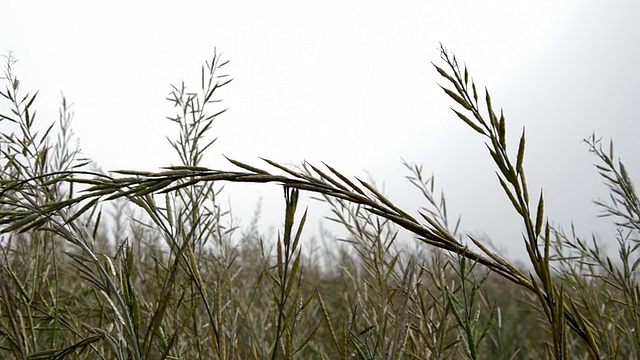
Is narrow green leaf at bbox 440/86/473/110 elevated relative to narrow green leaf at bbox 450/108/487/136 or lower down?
elevated

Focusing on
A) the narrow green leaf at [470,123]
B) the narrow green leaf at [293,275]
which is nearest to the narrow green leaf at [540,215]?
the narrow green leaf at [470,123]

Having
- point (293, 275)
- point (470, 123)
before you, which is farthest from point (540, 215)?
point (293, 275)

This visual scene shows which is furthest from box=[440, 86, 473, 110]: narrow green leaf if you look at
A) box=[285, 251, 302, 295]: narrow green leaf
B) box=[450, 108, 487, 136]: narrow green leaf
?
box=[285, 251, 302, 295]: narrow green leaf

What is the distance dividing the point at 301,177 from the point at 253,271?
325 cm

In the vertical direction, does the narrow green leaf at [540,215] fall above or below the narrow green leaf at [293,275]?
above

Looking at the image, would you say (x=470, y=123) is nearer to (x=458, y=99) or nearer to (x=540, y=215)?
(x=458, y=99)

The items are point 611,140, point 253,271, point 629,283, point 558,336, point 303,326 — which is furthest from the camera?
point 253,271

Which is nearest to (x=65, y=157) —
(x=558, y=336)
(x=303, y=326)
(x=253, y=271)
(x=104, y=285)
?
(x=104, y=285)

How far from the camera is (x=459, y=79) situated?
101 centimetres

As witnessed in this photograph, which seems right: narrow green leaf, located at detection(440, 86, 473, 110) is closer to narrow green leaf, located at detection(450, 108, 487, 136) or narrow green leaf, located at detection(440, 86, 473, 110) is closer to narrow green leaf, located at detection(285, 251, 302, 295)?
narrow green leaf, located at detection(450, 108, 487, 136)

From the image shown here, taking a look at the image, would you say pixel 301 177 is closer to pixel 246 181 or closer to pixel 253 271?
pixel 246 181

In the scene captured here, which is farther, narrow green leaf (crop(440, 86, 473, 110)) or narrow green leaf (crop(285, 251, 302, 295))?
narrow green leaf (crop(440, 86, 473, 110))

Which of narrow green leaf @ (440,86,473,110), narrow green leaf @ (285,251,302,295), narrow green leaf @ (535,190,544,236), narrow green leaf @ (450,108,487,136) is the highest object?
narrow green leaf @ (440,86,473,110)

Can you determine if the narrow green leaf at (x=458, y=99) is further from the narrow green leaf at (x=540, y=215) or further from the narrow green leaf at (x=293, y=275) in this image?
the narrow green leaf at (x=293, y=275)
